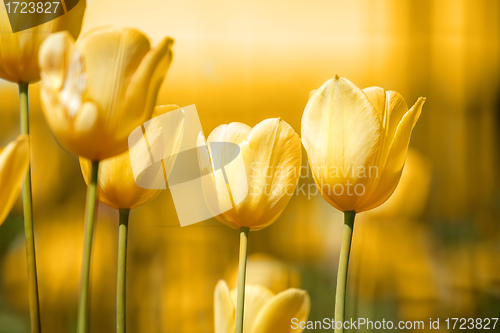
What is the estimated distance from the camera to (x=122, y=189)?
175 millimetres

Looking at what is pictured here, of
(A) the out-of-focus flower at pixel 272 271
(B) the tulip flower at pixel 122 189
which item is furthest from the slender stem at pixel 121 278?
(A) the out-of-focus flower at pixel 272 271

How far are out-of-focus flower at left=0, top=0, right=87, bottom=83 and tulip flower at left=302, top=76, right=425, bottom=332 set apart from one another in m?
0.09

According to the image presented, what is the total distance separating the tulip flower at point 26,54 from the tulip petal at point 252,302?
2.8 inches

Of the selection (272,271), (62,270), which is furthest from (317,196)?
(62,270)

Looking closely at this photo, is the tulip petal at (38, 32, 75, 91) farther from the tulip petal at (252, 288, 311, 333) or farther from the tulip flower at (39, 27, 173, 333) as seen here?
the tulip petal at (252, 288, 311, 333)

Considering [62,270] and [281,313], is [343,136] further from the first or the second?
[62,270]

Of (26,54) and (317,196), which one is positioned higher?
(26,54)

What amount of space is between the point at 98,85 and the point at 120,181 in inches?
1.5

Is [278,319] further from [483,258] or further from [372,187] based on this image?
[483,258]

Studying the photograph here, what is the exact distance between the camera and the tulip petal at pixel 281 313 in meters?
0.19

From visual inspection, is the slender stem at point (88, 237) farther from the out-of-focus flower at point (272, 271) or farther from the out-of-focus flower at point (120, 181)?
the out-of-focus flower at point (272, 271)

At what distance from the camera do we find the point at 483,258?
367mm

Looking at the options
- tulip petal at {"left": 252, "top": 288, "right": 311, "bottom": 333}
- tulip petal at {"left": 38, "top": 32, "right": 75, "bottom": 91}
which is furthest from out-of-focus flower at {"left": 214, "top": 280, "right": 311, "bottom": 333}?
tulip petal at {"left": 38, "top": 32, "right": 75, "bottom": 91}

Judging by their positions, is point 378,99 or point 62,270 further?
point 62,270
